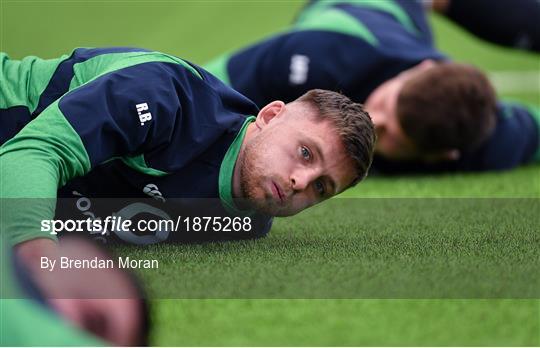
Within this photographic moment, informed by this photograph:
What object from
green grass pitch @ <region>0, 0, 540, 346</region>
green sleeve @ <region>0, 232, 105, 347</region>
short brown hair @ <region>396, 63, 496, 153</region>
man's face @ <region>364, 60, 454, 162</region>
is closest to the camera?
green sleeve @ <region>0, 232, 105, 347</region>

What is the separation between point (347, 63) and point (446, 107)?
297mm

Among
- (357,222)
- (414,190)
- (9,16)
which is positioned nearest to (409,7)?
(414,190)

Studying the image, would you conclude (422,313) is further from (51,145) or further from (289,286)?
(51,145)

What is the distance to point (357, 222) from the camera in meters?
1.87

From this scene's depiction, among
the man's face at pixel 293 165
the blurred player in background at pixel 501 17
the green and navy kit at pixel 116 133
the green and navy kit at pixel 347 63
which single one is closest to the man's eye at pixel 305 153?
the man's face at pixel 293 165

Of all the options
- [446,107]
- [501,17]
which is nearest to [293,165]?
[446,107]

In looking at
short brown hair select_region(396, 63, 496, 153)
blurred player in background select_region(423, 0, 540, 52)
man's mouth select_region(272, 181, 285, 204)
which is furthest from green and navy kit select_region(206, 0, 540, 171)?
man's mouth select_region(272, 181, 285, 204)

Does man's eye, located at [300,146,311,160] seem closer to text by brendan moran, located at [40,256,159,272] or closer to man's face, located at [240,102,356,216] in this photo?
man's face, located at [240,102,356,216]

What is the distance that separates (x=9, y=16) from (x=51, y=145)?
3.31 metres

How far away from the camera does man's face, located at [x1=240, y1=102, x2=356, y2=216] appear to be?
1.52m

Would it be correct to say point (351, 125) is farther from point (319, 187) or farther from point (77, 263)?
point (77, 263)

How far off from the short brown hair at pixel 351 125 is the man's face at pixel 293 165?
0.01 meters

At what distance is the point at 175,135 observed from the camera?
154 cm

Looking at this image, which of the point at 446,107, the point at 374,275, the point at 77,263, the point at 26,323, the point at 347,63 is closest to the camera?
the point at 26,323
